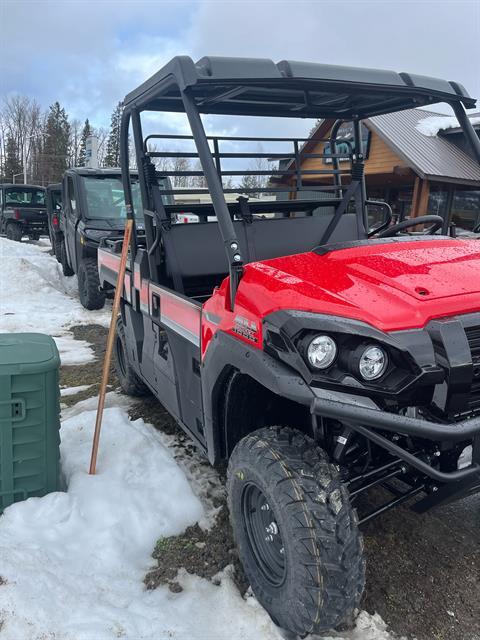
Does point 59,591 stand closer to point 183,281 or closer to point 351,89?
point 183,281

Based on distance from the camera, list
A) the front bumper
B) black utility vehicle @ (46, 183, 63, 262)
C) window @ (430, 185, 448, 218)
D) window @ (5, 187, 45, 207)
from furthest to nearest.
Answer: window @ (5, 187, 45, 207) < window @ (430, 185, 448, 218) < black utility vehicle @ (46, 183, 63, 262) < the front bumper

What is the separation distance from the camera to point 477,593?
7.88ft

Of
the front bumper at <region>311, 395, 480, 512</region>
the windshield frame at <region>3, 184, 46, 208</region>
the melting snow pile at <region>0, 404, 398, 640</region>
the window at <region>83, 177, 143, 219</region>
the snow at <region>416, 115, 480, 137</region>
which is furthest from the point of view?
the windshield frame at <region>3, 184, 46, 208</region>

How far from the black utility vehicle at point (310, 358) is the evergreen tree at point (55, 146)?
59684 mm

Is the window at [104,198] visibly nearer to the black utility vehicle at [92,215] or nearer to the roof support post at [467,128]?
the black utility vehicle at [92,215]

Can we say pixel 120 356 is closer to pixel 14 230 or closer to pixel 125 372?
pixel 125 372

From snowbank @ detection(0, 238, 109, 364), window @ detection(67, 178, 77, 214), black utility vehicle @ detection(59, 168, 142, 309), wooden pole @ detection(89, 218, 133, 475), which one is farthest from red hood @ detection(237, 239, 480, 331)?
window @ detection(67, 178, 77, 214)

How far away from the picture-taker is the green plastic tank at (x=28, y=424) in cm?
264

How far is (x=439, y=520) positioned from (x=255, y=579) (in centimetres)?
127

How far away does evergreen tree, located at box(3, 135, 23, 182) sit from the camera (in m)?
57.9

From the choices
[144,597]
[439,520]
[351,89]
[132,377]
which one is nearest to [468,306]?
[351,89]

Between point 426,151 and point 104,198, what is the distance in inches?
332

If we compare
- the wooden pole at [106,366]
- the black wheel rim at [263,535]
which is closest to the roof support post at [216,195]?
the black wheel rim at [263,535]

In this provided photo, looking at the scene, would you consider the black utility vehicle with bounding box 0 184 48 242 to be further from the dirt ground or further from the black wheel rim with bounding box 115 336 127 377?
the dirt ground
